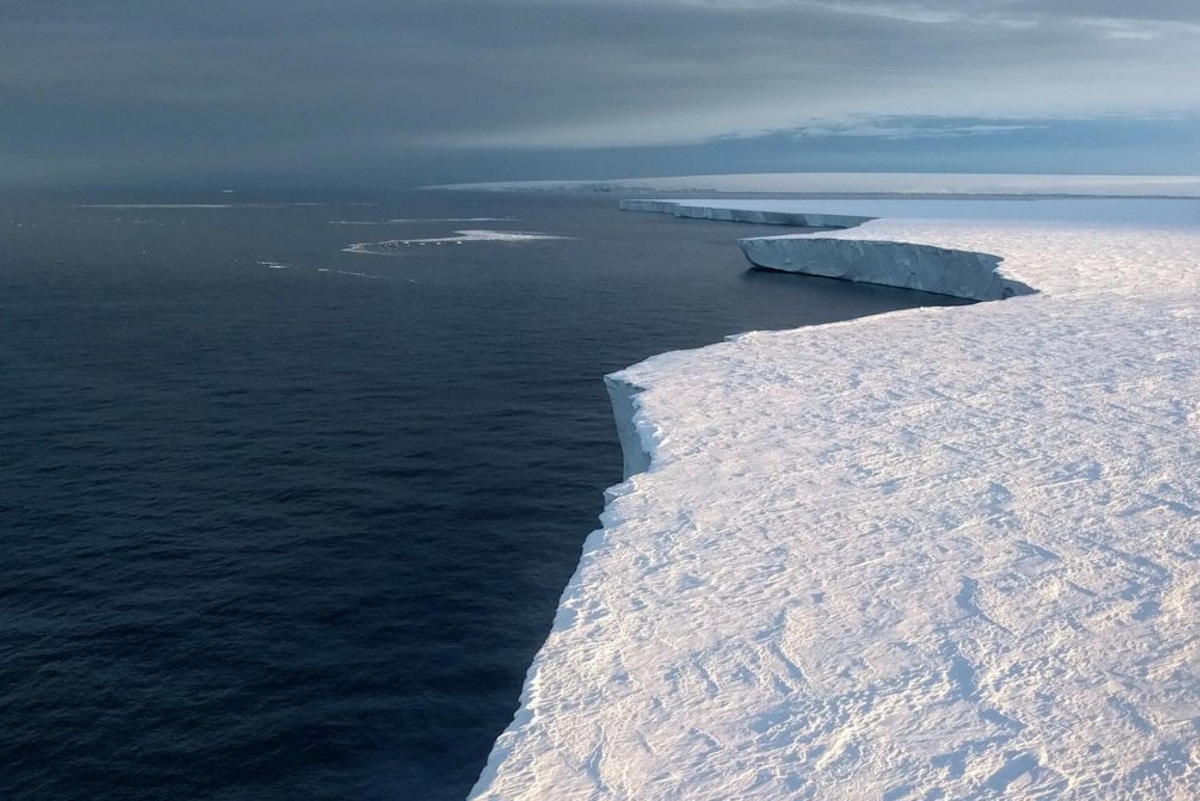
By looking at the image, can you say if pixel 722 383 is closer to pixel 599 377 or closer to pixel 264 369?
pixel 599 377

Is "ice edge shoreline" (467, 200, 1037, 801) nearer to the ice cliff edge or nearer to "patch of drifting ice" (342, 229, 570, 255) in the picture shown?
the ice cliff edge

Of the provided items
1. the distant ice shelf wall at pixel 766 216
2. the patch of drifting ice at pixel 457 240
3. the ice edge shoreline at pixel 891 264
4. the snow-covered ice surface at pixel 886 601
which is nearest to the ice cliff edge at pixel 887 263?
the ice edge shoreline at pixel 891 264

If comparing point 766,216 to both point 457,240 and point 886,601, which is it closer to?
point 457,240

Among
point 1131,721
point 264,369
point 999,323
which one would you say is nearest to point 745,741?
point 1131,721

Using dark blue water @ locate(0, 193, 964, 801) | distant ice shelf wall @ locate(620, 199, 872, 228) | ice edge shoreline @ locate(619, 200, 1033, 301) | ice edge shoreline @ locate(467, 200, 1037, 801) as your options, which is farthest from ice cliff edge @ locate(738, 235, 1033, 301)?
ice edge shoreline @ locate(467, 200, 1037, 801)

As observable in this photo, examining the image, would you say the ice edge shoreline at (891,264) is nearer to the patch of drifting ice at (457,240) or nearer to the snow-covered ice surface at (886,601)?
the snow-covered ice surface at (886,601)

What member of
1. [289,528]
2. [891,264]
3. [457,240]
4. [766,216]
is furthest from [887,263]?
[457,240]
